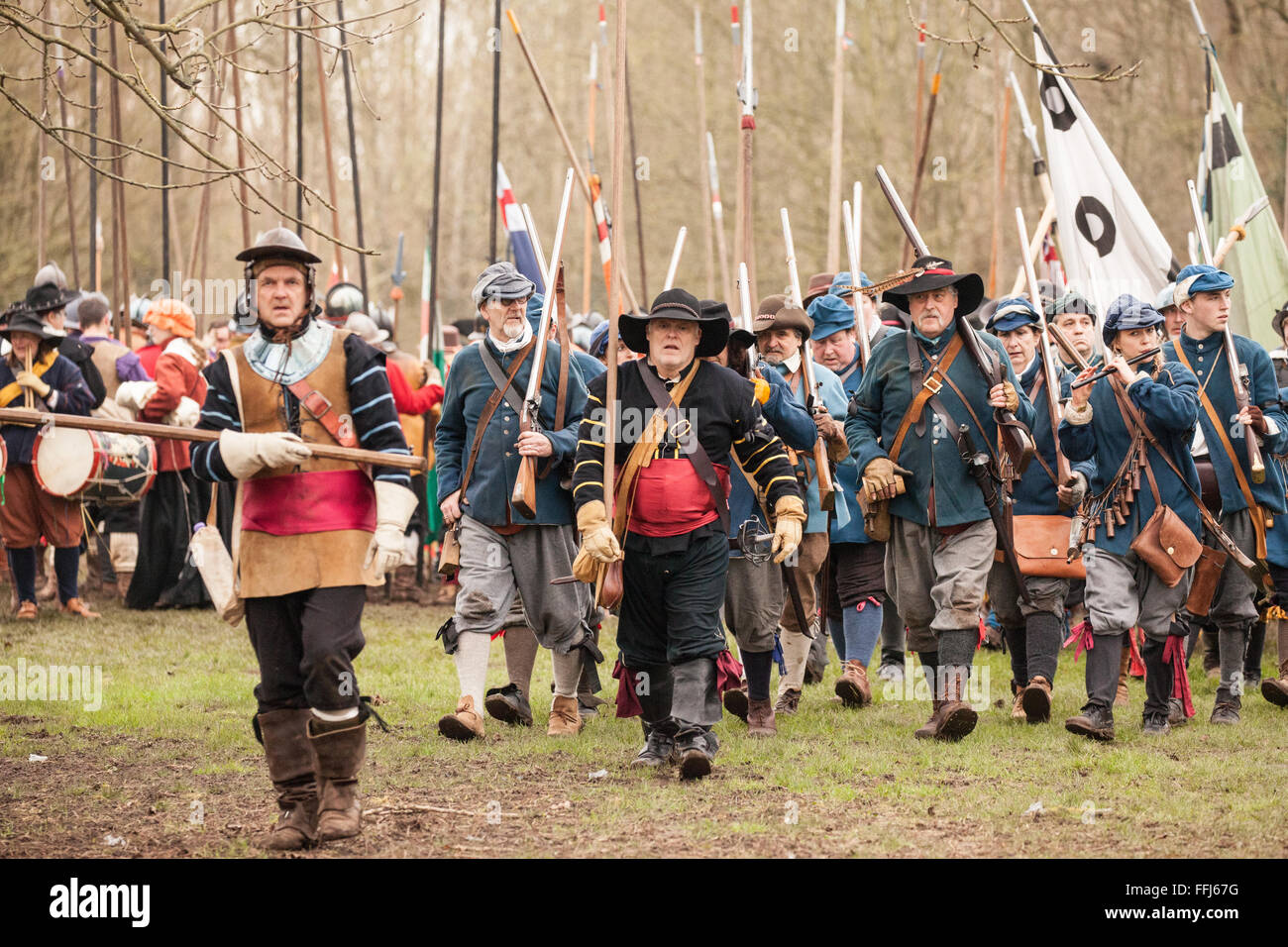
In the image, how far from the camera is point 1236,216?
1138 centimetres

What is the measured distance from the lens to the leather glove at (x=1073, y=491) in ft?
25.5

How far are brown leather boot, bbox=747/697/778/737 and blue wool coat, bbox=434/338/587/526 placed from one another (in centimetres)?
127

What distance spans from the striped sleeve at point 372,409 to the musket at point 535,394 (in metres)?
1.63

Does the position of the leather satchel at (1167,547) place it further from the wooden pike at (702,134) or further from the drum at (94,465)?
the drum at (94,465)

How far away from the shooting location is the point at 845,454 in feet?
26.2

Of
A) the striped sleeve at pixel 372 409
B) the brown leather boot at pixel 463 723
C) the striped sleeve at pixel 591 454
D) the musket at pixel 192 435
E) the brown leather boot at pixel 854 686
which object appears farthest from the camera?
the brown leather boot at pixel 854 686

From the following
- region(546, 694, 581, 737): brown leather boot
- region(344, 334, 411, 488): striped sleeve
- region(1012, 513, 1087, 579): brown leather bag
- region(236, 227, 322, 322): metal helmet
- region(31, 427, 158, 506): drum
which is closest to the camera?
region(236, 227, 322, 322): metal helmet

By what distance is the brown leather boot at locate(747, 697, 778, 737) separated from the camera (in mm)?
7523

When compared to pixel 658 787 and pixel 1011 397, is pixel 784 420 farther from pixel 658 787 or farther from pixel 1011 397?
pixel 658 787

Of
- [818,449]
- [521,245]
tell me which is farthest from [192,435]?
[521,245]

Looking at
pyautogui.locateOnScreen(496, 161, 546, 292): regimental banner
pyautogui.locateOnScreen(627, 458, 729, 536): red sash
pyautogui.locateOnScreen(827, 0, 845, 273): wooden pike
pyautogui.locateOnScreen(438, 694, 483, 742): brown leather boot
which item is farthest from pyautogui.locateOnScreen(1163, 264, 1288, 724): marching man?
pyautogui.locateOnScreen(438, 694, 483, 742): brown leather boot

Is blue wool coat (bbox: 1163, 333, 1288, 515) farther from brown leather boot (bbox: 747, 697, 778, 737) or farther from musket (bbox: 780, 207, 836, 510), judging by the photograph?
brown leather boot (bbox: 747, 697, 778, 737)

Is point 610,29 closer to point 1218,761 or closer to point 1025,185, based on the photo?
point 1025,185
